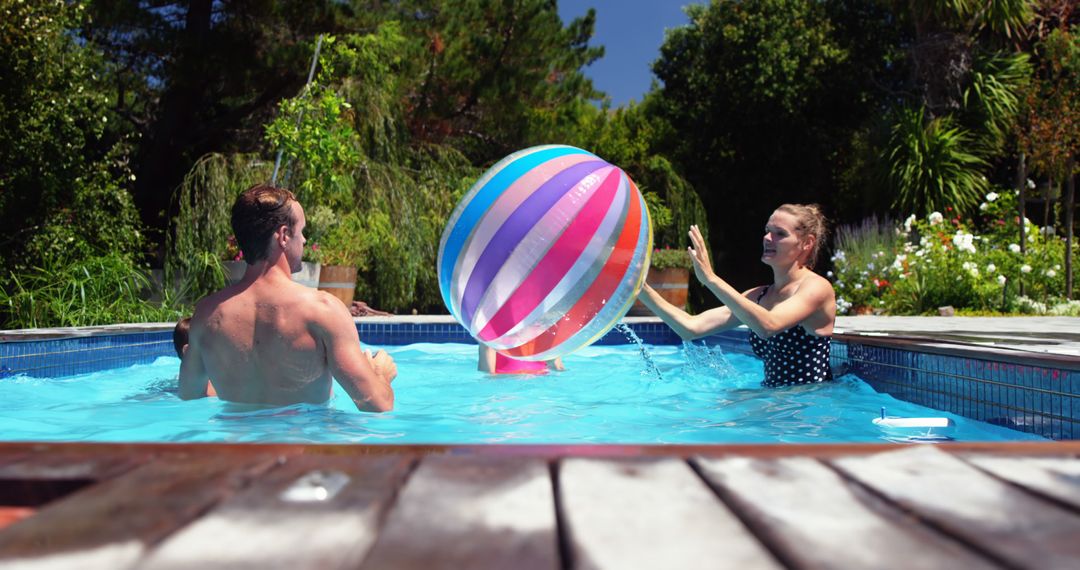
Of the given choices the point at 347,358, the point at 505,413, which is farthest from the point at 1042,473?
the point at 505,413

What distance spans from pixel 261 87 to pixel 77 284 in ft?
18.1

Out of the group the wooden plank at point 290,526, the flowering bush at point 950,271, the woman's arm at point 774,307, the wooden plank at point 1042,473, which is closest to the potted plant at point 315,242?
the woman's arm at point 774,307

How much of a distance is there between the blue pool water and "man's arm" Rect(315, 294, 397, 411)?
0.81 feet

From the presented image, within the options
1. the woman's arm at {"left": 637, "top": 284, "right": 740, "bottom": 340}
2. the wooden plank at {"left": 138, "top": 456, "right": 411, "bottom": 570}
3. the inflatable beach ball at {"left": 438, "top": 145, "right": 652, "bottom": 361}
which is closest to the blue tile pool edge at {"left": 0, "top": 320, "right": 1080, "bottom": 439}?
the woman's arm at {"left": 637, "top": 284, "right": 740, "bottom": 340}

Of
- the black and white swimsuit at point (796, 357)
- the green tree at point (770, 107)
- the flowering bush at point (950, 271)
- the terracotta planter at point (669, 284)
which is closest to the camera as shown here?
the black and white swimsuit at point (796, 357)

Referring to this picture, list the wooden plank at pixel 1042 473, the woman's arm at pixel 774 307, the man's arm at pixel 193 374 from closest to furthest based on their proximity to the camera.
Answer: the wooden plank at pixel 1042 473 → the man's arm at pixel 193 374 → the woman's arm at pixel 774 307

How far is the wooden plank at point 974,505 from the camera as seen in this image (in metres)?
1.10

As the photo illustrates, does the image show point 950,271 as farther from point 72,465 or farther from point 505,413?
point 72,465

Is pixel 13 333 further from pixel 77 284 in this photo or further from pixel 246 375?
pixel 246 375

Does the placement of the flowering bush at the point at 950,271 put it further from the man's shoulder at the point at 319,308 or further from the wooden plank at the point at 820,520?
the wooden plank at the point at 820,520

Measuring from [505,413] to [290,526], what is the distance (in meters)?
3.57

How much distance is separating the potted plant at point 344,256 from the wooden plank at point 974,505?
8850 millimetres

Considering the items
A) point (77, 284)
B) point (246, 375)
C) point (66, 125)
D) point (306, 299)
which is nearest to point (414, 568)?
point (306, 299)

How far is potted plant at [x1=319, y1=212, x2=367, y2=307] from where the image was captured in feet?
33.2
